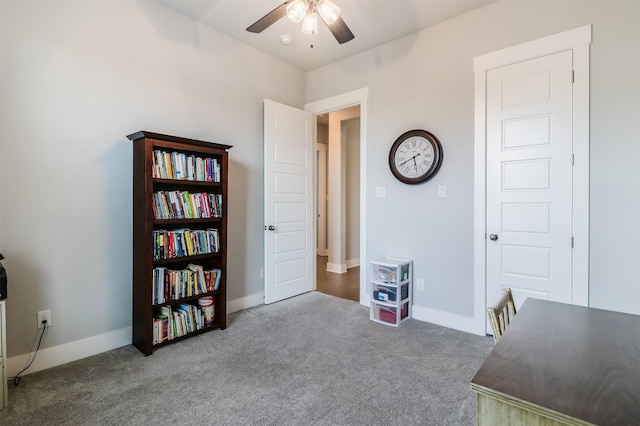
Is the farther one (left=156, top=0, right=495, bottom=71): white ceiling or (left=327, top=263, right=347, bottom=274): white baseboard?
(left=327, top=263, right=347, bottom=274): white baseboard

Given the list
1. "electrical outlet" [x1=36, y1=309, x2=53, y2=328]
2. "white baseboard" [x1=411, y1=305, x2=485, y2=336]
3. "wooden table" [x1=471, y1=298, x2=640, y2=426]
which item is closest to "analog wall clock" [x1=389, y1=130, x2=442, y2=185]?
"white baseboard" [x1=411, y1=305, x2=485, y2=336]

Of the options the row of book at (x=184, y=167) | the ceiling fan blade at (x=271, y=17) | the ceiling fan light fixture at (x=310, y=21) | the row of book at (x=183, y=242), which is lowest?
the row of book at (x=183, y=242)

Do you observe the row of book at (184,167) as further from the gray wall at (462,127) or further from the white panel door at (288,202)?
the gray wall at (462,127)

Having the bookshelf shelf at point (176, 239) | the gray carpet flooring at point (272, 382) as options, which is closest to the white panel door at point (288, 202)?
the bookshelf shelf at point (176, 239)

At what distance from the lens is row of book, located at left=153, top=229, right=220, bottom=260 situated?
2.47 m

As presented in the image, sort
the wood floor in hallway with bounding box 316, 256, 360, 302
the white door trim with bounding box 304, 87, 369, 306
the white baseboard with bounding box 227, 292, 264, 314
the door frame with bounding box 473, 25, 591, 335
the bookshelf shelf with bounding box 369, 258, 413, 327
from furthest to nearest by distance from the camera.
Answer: the wood floor in hallway with bounding box 316, 256, 360, 302, the white door trim with bounding box 304, 87, 369, 306, the white baseboard with bounding box 227, 292, 264, 314, the bookshelf shelf with bounding box 369, 258, 413, 327, the door frame with bounding box 473, 25, 591, 335

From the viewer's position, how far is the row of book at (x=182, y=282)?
2.49m

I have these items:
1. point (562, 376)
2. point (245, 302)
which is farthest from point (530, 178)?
point (245, 302)

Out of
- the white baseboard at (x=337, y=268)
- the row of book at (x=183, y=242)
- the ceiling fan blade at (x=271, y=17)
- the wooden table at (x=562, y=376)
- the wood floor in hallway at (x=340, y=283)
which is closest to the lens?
the wooden table at (x=562, y=376)

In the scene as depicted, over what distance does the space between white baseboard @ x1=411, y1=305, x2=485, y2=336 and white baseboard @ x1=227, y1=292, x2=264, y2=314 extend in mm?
1691

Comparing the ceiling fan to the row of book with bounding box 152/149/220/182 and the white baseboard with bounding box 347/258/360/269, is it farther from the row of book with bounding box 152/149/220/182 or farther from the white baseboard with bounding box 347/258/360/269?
the white baseboard with bounding box 347/258/360/269

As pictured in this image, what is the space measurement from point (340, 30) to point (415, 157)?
1.47 meters

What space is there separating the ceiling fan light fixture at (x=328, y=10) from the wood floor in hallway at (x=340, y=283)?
293cm

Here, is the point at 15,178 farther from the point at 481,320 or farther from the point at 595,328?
the point at 481,320
